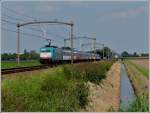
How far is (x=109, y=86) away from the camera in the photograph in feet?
149

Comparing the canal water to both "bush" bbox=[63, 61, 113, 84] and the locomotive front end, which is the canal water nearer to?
"bush" bbox=[63, 61, 113, 84]

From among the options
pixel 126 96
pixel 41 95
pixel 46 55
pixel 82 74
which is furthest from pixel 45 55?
pixel 41 95

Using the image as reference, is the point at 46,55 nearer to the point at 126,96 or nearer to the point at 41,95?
the point at 126,96

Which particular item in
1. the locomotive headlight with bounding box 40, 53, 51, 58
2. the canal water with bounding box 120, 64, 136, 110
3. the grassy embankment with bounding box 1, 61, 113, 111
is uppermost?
the locomotive headlight with bounding box 40, 53, 51, 58

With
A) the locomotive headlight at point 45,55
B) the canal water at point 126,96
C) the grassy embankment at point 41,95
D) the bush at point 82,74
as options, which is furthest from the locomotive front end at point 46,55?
the grassy embankment at point 41,95

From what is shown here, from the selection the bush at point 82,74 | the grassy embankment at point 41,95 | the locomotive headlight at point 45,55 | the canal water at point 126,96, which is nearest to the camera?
the grassy embankment at point 41,95

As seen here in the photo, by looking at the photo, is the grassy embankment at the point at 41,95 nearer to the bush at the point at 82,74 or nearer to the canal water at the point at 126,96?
the canal water at the point at 126,96

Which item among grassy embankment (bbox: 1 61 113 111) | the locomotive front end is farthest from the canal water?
the locomotive front end

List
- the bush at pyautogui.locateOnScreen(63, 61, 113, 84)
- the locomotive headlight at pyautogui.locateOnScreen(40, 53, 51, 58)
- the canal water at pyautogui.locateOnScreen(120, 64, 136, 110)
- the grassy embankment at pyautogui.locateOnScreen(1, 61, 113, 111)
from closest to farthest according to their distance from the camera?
the grassy embankment at pyautogui.locateOnScreen(1, 61, 113, 111) < the canal water at pyautogui.locateOnScreen(120, 64, 136, 110) < the bush at pyautogui.locateOnScreen(63, 61, 113, 84) < the locomotive headlight at pyautogui.locateOnScreen(40, 53, 51, 58)

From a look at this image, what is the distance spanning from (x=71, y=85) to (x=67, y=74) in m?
6.29

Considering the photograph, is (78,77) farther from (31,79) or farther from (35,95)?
(35,95)

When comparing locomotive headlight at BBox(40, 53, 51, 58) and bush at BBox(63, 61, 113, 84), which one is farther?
locomotive headlight at BBox(40, 53, 51, 58)

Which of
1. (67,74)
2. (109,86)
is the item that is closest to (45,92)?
(67,74)

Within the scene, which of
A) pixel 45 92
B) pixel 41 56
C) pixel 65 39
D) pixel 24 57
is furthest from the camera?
pixel 24 57
